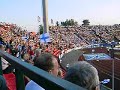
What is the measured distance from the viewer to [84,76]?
1.78 metres

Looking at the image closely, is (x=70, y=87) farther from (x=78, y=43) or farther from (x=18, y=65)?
(x=78, y=43)

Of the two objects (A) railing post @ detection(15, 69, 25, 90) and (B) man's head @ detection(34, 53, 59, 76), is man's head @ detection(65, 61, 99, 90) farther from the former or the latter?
(B) man's head @ detection(34, 53, 59, 76)

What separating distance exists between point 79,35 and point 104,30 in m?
17.1

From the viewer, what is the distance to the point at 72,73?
184 cm

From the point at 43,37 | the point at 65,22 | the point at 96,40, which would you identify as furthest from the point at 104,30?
the point at 43,37

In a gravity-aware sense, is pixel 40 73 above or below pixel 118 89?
above

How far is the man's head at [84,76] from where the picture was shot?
69.6 inches

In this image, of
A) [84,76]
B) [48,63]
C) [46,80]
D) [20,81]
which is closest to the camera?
[46,80]

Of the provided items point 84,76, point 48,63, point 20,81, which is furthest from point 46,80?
point 48,63

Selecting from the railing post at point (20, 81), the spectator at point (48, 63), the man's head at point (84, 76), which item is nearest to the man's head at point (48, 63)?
the spectator at point (48, 63)

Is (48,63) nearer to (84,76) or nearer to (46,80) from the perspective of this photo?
(84,76)

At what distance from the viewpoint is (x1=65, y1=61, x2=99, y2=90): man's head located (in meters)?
1.77

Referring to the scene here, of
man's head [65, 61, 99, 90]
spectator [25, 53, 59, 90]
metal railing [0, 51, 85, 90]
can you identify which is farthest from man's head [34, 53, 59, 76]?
man's head [65, 61, 99, 90]

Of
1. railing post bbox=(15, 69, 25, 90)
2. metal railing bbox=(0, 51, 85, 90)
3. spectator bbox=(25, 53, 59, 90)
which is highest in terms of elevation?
metal railing bbox=(0, 51, 85, 90)
